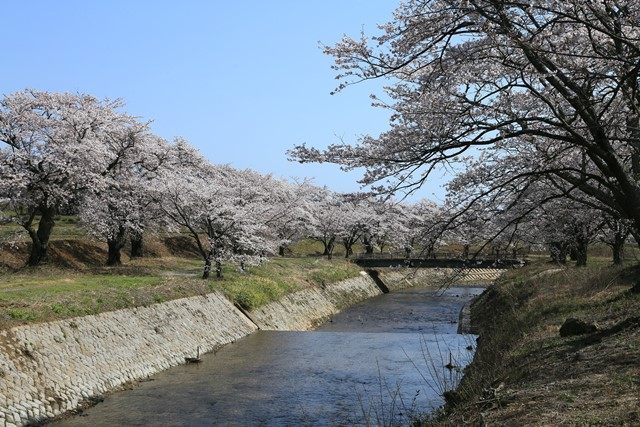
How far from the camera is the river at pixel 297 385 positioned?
14789 mm

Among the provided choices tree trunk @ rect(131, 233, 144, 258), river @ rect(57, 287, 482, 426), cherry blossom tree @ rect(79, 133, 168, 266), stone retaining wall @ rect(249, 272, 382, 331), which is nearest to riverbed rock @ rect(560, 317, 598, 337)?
river @ rect(57, 287, 482, 426)

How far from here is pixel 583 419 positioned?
6.09 m

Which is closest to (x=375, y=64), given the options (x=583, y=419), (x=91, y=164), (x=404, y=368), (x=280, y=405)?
(x=583, y=419)

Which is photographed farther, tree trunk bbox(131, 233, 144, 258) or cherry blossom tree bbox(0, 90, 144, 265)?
tree trunk bbox(131, 233, 144, 258)

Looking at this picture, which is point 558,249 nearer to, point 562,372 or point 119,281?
point 562,372

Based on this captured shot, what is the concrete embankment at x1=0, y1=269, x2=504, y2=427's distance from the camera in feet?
47.0

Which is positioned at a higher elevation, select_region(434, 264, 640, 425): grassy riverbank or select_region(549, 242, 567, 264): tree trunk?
select_region(549, 242, 567, 264): tree trunk

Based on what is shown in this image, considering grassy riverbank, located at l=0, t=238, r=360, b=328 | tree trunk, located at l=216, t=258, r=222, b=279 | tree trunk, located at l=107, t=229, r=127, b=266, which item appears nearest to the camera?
grassy riverbank, located at l=0, t=238, r=360, b=328

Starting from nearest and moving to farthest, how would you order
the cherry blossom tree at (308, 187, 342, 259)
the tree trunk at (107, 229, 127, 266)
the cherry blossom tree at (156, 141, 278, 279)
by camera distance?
the cherry blossom tree at (156, 141, 278, 279) < the tree trunk at (107, 229, 127, 266) < the cherry blossom tree at (308, 187, 342, 259)

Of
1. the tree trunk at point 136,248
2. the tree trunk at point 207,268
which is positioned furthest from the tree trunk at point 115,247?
the tree trunk at point 207,268

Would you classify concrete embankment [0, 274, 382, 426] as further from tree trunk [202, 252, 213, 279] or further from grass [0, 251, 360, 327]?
tree trunk [202, 252, 213, 279]

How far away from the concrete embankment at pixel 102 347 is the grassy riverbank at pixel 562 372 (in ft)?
7.56

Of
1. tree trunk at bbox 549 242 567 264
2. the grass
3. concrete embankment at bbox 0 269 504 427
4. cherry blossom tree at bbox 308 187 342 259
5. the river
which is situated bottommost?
the river

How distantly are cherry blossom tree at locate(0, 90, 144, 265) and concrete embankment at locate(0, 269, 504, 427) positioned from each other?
34.3 feet
